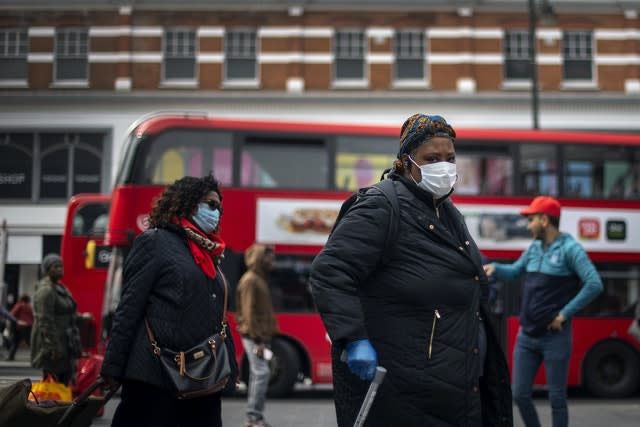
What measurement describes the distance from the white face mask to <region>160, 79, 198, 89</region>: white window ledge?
21.5 m

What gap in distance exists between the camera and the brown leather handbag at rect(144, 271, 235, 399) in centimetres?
419

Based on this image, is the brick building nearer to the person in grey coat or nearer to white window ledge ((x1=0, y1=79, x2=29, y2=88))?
white window ledge ((x1=0, y1=79, x2=29, y2=88))

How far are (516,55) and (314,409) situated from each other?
1691cm

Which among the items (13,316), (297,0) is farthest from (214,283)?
(297,0)

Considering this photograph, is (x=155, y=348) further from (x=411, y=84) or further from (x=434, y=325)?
(x=411, y=84)

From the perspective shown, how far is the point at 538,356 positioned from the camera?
6.33 meters

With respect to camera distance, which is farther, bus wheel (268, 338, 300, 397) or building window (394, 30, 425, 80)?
building window (394, 30, 425, 80)

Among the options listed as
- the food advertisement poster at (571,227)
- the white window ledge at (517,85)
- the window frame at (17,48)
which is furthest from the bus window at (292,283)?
the white window ledge at (517,85)

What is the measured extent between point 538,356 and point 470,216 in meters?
6.06

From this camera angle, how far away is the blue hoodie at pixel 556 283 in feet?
20.4

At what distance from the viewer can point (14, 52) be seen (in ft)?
68.2

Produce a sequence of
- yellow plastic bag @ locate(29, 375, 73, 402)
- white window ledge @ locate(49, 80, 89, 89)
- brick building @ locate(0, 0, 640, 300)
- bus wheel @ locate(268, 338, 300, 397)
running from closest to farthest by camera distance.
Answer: yellow plastic bag @ locate(29, 375, 73, 402) → bus wheel @ locate(268, 338, 300, 397) → white window ledge @ locate(49, 80, 89, 89) → brick building @ locate(0, 0, 640, 300)

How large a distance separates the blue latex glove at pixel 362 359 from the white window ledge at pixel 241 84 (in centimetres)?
2157

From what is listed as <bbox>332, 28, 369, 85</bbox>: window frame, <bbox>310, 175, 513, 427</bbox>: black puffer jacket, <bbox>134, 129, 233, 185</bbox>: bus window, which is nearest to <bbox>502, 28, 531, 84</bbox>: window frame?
<bbox>332, 28, 369, 85</bbox>: window frame
